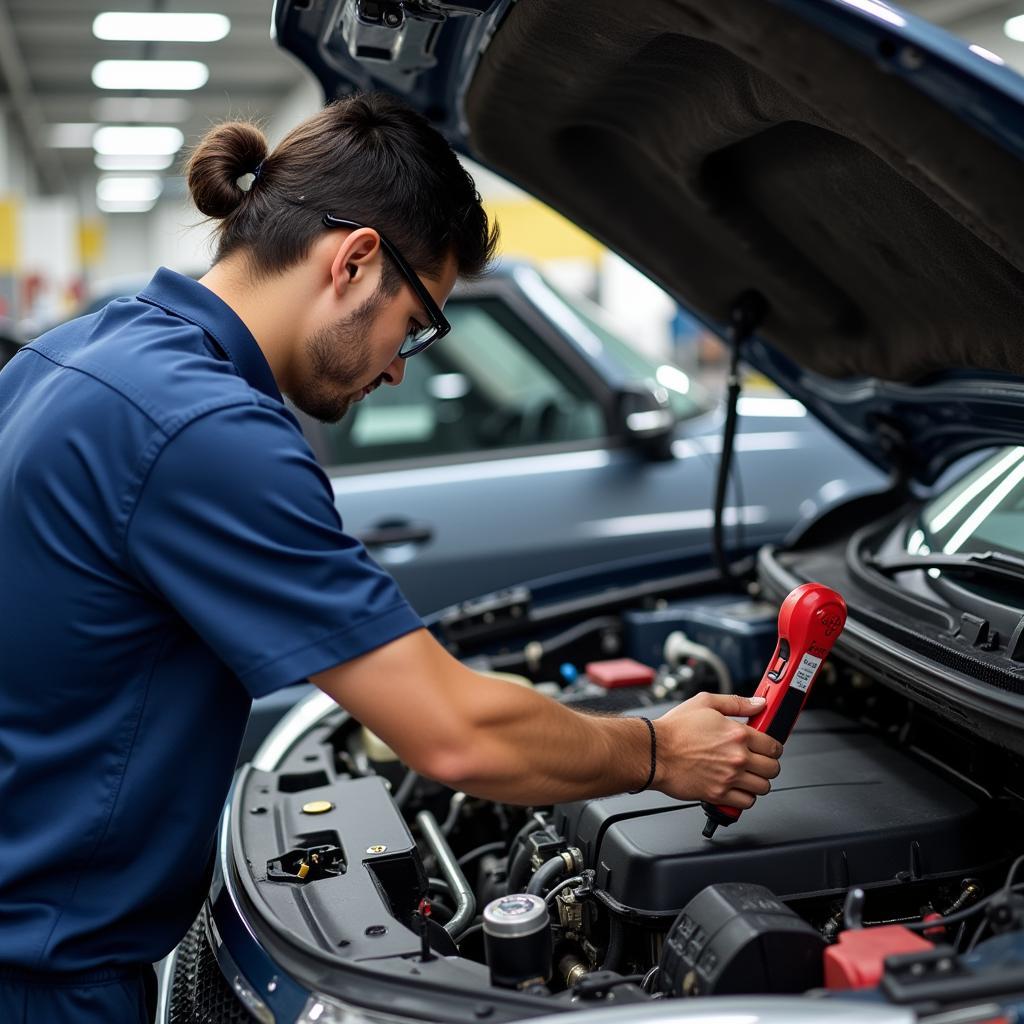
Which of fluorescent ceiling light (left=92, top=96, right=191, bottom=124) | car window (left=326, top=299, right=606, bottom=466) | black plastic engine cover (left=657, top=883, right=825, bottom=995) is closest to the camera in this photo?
black plastic engine cover (left=657, top=883, right=825, bottom=995)

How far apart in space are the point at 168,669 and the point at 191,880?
318mm

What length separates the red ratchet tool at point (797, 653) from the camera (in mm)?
1712

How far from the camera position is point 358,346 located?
1.70m

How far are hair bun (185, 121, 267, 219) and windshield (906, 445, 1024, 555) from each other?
1.31 m

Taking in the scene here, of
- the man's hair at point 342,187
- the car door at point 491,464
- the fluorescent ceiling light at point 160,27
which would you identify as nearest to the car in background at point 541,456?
the car door at point 491,464

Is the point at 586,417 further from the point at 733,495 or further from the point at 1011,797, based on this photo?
the point at 1011,797

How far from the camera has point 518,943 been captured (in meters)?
1.39

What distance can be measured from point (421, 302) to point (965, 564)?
0.98 metres

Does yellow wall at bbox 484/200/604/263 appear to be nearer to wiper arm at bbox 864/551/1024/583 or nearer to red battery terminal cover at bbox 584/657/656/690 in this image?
red battery terminal cover at bbox 584/657/656/690

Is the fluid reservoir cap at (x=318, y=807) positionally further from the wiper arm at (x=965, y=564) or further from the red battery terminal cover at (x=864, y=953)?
the wiper arm at (x=965, y=564)

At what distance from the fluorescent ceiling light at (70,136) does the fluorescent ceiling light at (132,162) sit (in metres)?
0.72

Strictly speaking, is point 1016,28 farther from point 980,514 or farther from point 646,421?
point 980,514

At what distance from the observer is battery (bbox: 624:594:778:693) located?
7.93 ft

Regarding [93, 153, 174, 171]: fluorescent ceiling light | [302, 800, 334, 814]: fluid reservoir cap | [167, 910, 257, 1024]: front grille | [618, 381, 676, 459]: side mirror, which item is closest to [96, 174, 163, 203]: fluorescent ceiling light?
[93, 153, 174, 171]: fluorescent ceiling light
